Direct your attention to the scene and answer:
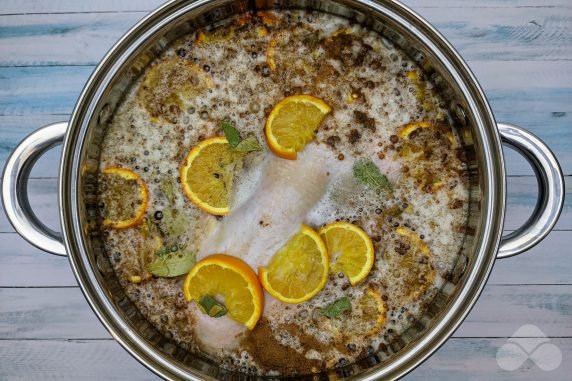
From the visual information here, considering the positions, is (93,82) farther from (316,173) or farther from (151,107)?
(316,173)

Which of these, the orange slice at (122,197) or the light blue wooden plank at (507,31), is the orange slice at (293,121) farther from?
the light blue wooden plank at (507,31)

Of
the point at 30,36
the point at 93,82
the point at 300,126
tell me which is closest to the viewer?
the point at 93,82

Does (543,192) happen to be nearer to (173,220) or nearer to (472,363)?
(472,363)

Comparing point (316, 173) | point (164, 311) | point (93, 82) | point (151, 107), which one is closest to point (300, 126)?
point (316, 173)

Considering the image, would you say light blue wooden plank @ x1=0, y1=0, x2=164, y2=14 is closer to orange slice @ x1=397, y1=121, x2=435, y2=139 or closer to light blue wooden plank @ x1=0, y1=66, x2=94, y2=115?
light blue wooden plank @ x1=0, y1=66, x2=94, y2=115

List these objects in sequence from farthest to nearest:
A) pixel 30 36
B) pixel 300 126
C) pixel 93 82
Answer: pixel 30 36
pixel 300 126
pixel 93 82

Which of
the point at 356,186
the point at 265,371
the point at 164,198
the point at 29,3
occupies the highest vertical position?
the point at 29,3

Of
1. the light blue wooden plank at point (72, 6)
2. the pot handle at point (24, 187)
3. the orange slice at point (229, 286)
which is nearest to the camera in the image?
the pot handle at point (24, 187)

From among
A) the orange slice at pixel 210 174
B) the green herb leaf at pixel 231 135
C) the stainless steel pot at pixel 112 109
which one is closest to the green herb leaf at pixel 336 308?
the stainless steel pot at pixel 112 109
